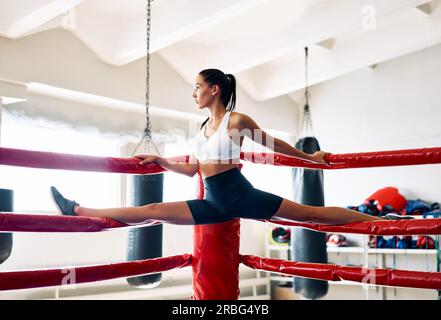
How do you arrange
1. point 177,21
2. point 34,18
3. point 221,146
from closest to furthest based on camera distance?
point 221,146 → point 34,18 → point 177,21

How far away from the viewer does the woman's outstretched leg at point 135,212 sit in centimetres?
211

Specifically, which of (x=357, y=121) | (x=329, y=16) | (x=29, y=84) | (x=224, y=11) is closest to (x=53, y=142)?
(x=29, y=84)

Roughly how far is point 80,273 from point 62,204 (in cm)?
30

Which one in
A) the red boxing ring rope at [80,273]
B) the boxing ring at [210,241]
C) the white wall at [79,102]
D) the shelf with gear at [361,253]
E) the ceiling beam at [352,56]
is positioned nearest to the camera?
the red boxing ring rope at [80,273]

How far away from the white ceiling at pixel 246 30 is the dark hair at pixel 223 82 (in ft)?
6.98

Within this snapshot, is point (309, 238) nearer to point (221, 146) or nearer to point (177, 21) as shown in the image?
point (177, 21)

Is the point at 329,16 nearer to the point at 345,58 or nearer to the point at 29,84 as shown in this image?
the point at 345,58

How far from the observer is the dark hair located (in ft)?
7.56

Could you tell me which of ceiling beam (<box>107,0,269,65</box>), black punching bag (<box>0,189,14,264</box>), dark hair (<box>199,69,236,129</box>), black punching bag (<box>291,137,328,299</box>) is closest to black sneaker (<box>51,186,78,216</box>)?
dark hair (<box>199,69,236,129</box>)

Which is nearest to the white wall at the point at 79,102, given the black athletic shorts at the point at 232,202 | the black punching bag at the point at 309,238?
the black punching bag at the point at 309,238

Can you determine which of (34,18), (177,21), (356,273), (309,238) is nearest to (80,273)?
(356,273)

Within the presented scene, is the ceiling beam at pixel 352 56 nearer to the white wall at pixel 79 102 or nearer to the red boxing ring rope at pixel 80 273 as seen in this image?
the white wall at pixel 79 102

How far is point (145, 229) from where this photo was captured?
3.63 metres
